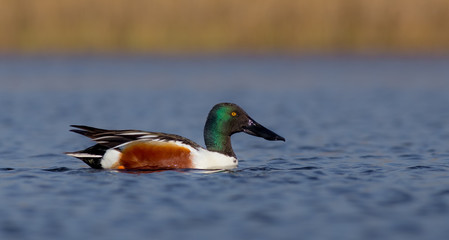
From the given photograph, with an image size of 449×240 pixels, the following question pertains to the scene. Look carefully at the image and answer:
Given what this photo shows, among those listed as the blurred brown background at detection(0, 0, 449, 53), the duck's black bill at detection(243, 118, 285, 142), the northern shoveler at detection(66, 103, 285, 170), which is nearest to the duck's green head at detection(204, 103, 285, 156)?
the duck's black bill at detection(243, 118, 285, 142)

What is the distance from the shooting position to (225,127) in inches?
323

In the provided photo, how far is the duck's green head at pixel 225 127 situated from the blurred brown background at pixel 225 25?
15004 mm

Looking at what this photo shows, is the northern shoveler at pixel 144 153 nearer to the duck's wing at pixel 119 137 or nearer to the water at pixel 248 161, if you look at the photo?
the duck's wing at pixel 119 137

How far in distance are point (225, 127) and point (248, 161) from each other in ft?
2.47

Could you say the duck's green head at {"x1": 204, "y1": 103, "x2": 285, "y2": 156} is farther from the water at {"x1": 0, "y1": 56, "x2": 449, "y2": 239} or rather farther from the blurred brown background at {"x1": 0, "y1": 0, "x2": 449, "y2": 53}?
the blurred brown background at {"x1": 0, "y1": 0, "x2": 449, "y2": 53}

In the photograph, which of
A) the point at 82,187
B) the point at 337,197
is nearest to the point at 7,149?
the point at 82,187

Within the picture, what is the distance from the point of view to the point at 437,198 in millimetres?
6277

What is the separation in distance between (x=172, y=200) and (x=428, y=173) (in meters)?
2.59

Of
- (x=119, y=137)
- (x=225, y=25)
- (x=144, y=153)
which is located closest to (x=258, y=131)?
(x=144, y=153)

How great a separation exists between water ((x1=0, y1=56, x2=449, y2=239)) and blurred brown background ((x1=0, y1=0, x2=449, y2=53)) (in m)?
2.29

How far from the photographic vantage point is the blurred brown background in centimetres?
2280

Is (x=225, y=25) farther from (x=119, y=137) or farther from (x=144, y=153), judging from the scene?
(x=144, y=153)

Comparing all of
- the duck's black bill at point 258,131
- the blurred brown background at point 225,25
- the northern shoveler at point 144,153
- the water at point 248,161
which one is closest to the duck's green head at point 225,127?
the duck's black bill at point 258,131

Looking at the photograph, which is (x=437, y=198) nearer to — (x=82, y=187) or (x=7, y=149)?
(x=82, y=187)
